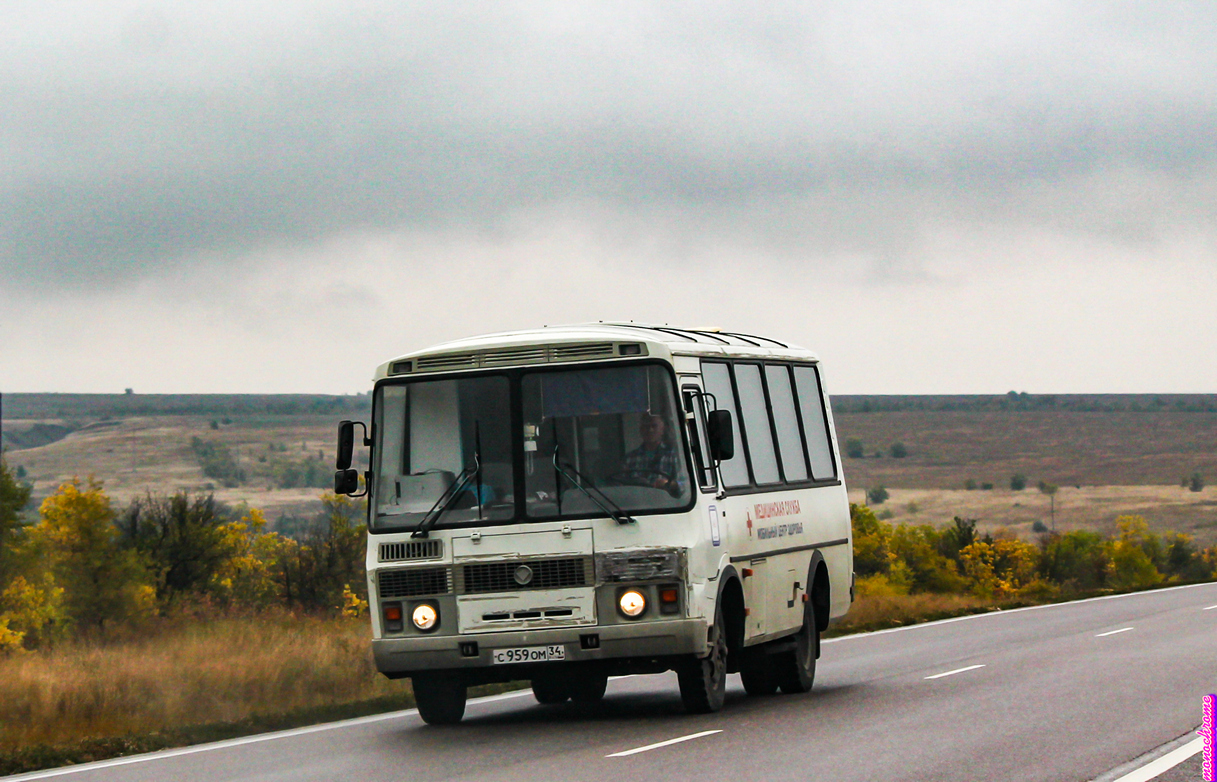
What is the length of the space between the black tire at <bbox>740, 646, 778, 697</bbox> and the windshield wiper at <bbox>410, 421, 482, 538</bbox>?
12.3 ft

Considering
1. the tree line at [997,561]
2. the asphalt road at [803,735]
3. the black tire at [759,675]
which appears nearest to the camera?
the asphalt road at [803,735]

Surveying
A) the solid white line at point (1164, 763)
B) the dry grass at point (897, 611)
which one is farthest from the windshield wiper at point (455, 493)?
the dry grass at point (897, 611)

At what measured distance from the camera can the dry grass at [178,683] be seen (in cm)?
1546

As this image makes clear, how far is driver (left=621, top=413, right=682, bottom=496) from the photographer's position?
1370cm

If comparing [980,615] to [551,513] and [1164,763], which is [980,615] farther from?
[1164,763]

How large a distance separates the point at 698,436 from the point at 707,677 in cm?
193

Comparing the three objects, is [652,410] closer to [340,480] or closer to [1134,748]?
[340,480]

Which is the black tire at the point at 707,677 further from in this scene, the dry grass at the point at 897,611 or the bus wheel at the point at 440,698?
the dry grass at the point at 897,611

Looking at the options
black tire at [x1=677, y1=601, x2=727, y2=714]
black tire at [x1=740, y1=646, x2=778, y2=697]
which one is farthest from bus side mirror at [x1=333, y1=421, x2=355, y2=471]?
black tire at [x1=740, y1=646, x2=778, y2=697]

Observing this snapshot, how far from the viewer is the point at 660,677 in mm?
21594

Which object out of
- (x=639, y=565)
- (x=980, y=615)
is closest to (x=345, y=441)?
(x=639, y=565)

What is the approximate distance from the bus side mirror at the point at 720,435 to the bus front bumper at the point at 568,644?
4.39 feet

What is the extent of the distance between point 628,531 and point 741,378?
312cm

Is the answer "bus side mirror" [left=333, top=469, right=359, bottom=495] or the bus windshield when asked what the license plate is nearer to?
the bus windshield
